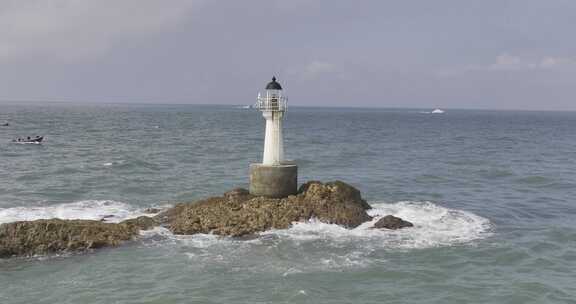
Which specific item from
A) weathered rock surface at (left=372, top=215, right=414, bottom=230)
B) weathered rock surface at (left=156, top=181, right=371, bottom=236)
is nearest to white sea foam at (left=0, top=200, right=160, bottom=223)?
weathered rock surface at (left=156, top=181, right=371, bottom=236)

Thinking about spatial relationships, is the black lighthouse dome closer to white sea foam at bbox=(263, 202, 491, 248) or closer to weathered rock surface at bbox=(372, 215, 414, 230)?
white sea foam at bbox=(263, 202, 491, 248)

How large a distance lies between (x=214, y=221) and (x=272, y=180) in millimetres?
3450

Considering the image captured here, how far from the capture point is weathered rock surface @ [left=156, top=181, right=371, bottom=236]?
70.8 feet

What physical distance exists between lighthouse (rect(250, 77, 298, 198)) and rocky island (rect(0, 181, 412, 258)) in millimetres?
473

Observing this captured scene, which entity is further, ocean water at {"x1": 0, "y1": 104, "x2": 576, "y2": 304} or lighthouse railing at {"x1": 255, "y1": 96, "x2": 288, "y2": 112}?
lighthouse railing at {"x1": 255, "y1": 96, "x2": 288, "y2": 112}

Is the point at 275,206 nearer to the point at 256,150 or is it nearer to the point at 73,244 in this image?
the point at 73,244

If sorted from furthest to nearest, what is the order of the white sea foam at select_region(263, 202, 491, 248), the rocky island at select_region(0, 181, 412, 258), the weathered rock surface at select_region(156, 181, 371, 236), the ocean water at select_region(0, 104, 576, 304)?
the weathered rock surface at select_region(156, 181, 371, 236), the white sea foam at select_region(263, 202, 491, 248), the rocky island at select_region(0, 181, 412, 258), the ocean water at select_region(0, 104, 576, 304)

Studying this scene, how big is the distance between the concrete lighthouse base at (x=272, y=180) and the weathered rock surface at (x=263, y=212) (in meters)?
0.41

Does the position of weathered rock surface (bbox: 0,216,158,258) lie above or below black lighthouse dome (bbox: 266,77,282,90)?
below

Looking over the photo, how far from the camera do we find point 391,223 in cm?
2236

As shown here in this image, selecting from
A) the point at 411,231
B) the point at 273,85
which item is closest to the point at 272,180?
the point at 273,85

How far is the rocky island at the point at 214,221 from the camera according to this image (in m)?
18.7

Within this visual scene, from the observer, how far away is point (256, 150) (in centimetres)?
5662

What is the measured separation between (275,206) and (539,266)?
10581 mm
